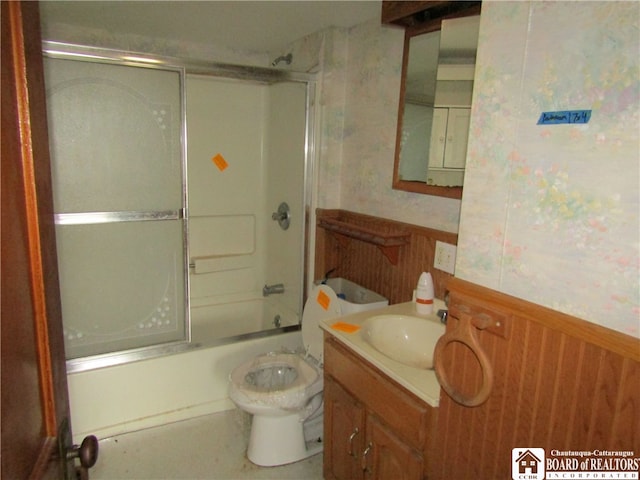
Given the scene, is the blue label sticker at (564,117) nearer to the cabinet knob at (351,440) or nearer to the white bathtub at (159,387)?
the cabinet knob at (351,440)

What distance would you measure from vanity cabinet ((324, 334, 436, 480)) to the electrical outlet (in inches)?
22.1

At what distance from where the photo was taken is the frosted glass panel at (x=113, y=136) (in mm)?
1971

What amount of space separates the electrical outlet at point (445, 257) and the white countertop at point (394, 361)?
0.15 metres

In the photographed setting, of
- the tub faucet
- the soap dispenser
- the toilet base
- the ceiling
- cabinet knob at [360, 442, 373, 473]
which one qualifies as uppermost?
the ceiling

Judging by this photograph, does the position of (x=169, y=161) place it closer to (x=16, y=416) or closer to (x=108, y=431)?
(x=108, y=431)

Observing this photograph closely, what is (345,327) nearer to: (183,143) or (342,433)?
(342,433)

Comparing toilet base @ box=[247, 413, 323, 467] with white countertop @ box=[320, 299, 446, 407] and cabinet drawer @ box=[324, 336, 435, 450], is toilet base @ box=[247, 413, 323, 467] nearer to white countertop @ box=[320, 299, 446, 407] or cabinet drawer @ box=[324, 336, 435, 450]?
cabinet drawer @ box=[324, 336, 435, 450]

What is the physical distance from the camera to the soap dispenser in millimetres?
1814

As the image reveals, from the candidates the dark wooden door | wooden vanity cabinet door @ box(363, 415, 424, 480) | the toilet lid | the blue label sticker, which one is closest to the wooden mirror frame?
the toilet lid

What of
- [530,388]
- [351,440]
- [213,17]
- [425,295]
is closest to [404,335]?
[425,295]

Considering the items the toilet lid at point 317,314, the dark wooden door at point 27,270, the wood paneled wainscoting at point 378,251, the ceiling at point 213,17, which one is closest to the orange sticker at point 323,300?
the toilet lid at point 317,314

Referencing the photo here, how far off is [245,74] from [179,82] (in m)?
0.37

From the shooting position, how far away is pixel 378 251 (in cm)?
226

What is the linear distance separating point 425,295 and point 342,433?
0.66 metres
